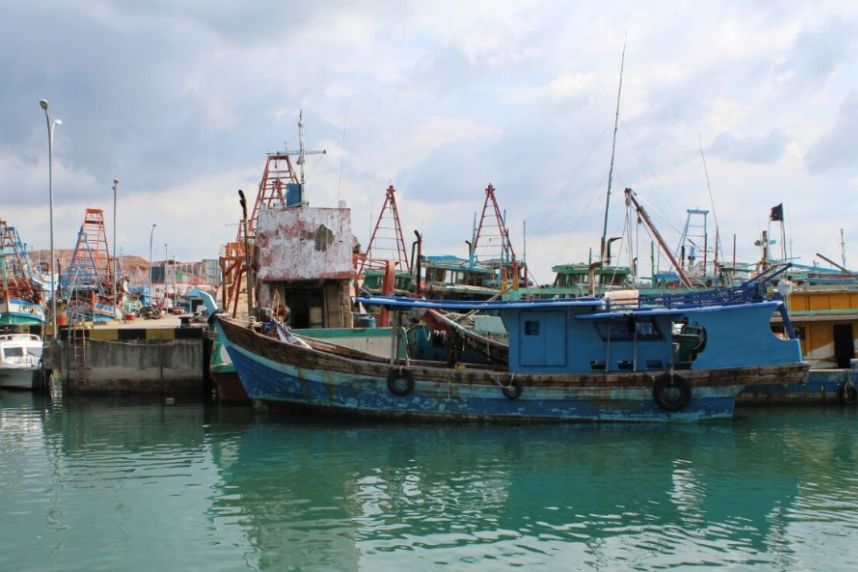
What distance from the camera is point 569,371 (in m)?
18.8

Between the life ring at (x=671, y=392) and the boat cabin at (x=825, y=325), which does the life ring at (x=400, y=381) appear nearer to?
the life ring at (x=671, y=392)

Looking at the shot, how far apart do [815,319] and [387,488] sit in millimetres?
18131

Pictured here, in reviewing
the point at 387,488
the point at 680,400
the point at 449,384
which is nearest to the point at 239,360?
the point at 449,384

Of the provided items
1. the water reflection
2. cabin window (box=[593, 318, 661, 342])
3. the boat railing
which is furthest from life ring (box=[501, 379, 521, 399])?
the boat railing

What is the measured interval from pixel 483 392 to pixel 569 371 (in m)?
2.37

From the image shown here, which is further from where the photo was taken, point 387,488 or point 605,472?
point 605,472

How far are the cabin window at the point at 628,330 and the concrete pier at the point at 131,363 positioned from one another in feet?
47.6

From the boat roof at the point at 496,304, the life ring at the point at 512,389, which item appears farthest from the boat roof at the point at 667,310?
the life ring at the point at 512,389

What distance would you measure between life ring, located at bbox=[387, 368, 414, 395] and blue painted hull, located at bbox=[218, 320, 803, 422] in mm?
95

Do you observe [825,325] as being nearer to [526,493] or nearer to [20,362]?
[526,493]

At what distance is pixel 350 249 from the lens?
25406 mm

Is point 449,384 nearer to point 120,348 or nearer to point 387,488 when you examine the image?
point 387,488

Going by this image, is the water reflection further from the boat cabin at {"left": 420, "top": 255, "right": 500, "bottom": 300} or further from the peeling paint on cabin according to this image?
the boat cabin at {"left": 420, "top": 255, "right": 500, "bottom": 300}

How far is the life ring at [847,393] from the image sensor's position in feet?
72.7
